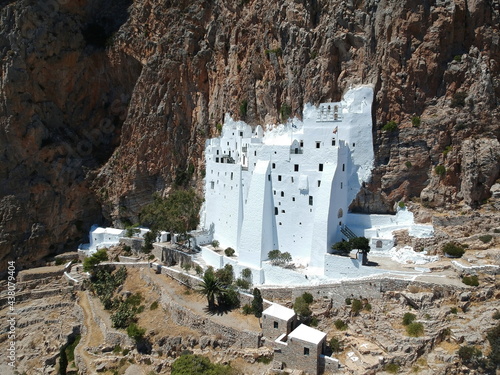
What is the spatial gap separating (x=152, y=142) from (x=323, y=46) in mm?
22099

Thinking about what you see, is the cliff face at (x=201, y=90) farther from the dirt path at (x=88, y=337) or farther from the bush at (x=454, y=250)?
the dirt path at (x=88, y=337)

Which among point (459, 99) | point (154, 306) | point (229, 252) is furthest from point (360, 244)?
point (154, 306)

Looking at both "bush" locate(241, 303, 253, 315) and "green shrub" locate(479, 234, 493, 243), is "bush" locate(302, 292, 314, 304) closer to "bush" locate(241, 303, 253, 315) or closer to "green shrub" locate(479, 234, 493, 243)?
"bush" locate(241, 303, 253, 315)

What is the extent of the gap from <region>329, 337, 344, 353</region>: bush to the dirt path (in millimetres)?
16065

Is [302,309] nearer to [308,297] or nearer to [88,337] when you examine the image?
[308,297]

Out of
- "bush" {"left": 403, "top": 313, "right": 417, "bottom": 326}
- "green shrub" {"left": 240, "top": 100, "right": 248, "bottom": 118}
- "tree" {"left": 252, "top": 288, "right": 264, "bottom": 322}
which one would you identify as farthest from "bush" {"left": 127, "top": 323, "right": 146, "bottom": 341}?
"green shrub" {"left": 240, "top": 100, "right": 248, "bottom": 118}

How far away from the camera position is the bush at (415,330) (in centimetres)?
2117

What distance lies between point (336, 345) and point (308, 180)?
11.9m

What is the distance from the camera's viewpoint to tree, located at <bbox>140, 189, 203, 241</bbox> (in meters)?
37.6

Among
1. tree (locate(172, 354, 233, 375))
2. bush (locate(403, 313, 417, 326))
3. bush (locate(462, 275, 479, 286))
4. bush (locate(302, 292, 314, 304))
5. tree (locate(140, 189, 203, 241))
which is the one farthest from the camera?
tree (locate(140, 189, 203, 241))

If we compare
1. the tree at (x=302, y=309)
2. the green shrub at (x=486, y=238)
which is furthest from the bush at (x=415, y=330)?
the green shrub at (x=486, y=238)

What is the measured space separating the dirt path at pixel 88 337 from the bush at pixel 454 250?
24.7 m

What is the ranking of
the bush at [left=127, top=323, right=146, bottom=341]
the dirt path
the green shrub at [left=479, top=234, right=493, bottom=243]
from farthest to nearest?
1. the dirt path
2. the bush at [left=127, top=323, right=146, bottom=341]
3. the green shrub at [left=479, top=234, right=493, bottom=243]

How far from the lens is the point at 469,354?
63.6 feet
